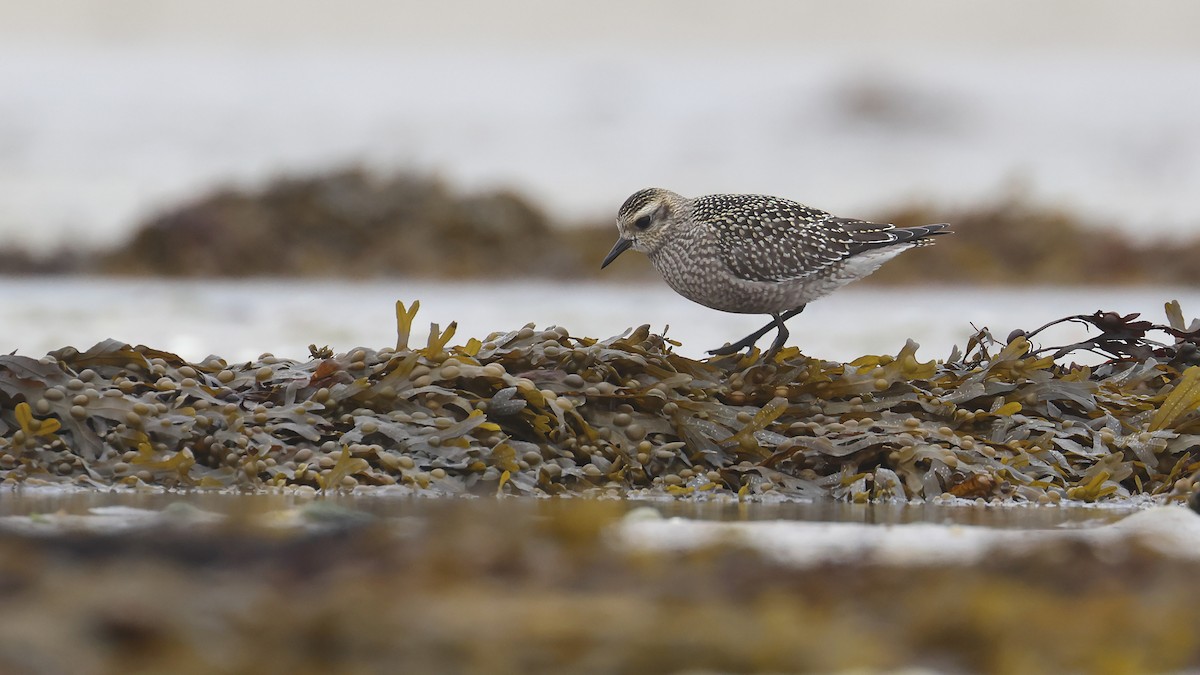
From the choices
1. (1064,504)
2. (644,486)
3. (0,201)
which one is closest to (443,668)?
(644,486)

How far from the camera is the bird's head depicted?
5.05m

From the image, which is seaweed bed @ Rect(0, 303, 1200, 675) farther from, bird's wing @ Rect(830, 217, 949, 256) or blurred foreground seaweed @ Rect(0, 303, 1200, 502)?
bird's wing @ Rect(830, 217, 949, 256)

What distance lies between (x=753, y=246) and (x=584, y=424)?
1019 mm

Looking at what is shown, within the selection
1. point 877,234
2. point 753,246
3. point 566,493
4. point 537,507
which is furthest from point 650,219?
point 537,507

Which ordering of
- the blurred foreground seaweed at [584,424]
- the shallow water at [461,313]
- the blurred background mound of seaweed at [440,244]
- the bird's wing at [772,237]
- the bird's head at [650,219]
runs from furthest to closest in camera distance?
the blurred background mound of seaweed at [440,244] < the shallow water at [461,313] < the bird's head at [650,219] < the bird's wing at [772,237] < the blurred foreground seaweed at [584,424]

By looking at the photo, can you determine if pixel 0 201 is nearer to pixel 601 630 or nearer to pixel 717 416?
pixel 717 416

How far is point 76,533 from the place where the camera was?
9.56 ft

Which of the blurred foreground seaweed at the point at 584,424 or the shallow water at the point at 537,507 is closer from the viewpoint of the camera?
the shallow water at the point at 537,507

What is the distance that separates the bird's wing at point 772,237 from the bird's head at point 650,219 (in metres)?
0.09

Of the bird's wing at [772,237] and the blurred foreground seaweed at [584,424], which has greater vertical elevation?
the bird's wing at [772,237]

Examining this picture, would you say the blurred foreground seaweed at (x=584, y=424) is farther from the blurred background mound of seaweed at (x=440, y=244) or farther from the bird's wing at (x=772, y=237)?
the blurred background mound of seaweed at (x=440, y=244)

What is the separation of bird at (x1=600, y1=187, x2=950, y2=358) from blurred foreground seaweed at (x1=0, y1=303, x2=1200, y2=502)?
16.9 inches

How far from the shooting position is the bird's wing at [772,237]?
4.80 m

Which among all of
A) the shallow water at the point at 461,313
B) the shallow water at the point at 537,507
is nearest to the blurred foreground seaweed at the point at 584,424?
the shallow water at the point at 537,507
